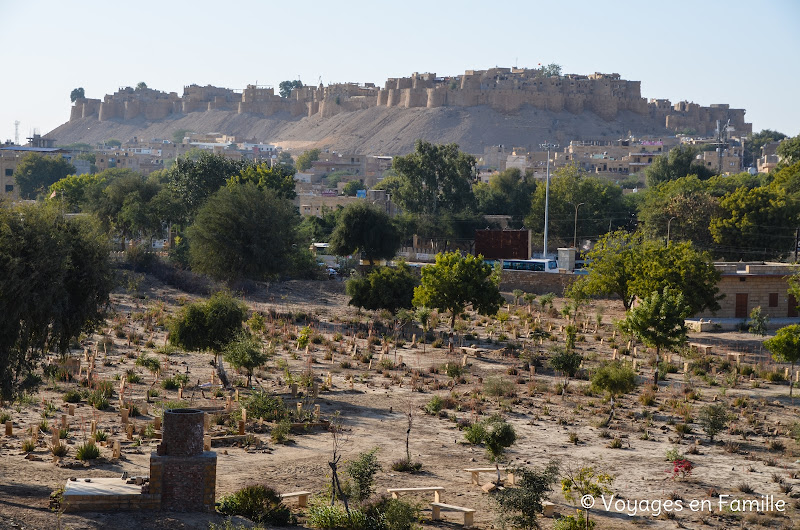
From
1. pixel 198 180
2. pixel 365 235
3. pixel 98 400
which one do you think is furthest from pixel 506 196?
pixel 98 400

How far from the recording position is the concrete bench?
1417 centimetres

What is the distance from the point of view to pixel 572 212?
5941 centimetres

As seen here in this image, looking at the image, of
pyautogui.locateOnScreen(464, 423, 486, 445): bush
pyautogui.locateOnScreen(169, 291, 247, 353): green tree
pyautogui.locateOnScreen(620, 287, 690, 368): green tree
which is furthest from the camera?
pyautogui.locateOnScreen(620, 287, 690, 368): green tree

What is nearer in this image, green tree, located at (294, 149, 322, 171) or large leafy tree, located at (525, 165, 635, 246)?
large leafy tree, located at (525, 165, 635, 246)

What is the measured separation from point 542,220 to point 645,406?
37.5 metres

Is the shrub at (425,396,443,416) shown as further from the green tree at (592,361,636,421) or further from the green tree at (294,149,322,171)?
the green tree at (294,149,322,171)

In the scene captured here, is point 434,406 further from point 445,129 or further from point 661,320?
point 445,129

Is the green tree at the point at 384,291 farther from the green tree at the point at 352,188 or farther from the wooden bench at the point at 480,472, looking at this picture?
the green tree at the point at 352,188

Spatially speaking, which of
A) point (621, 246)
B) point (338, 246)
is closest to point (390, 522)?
point (621, 246)

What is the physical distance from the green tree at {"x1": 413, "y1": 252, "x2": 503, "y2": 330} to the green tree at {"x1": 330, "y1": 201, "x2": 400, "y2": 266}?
15.8 m

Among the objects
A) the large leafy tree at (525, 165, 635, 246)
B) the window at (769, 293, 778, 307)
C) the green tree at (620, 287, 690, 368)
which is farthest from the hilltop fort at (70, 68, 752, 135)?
the green tree at (620, 287, 690, 368)

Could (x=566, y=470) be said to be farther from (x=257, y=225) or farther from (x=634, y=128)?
(x=634, y=128)

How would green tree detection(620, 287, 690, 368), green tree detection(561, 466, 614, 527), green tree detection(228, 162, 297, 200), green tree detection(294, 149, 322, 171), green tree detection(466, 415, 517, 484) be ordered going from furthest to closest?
green tree detection(294, 149, 322, 171), green tree detection(228, 162, 297, 200), green tree detection(620, 287, 690, 368), green tree detection(466, 415, 517, 484), green tree detection(561, 466, 614, 527)

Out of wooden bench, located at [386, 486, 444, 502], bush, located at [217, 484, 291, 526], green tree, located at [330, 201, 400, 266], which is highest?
green tree, located at [330, 201, 400, 266]
